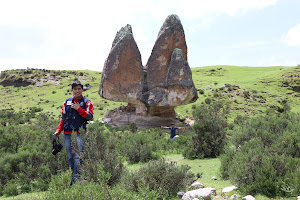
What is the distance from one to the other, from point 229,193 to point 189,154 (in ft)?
14.0

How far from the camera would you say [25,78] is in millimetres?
68438

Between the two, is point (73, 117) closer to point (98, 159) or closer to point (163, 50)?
point (98, 159)

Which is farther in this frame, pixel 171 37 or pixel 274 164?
pixel 171 37

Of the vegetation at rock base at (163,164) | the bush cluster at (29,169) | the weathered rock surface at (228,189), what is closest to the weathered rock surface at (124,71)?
the vegetation at rock base at (163,164)

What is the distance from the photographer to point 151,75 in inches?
920

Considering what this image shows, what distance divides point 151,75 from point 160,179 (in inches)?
735

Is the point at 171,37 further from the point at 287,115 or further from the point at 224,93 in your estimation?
the point at 224,93

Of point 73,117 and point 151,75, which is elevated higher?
point 151,75

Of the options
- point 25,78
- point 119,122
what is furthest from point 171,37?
point 25,78

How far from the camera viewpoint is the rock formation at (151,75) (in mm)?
22312

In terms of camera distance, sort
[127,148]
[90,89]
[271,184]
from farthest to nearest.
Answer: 1. [90,89]
2. [127,148]
3. [271,184]

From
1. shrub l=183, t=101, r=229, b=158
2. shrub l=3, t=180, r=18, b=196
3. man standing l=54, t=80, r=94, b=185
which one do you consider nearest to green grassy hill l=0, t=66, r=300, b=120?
shrub l=183, t=101, r=229, b=158

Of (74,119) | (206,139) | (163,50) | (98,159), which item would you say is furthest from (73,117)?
(163,50)

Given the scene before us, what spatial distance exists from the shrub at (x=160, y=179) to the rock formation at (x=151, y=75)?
17.0 m
